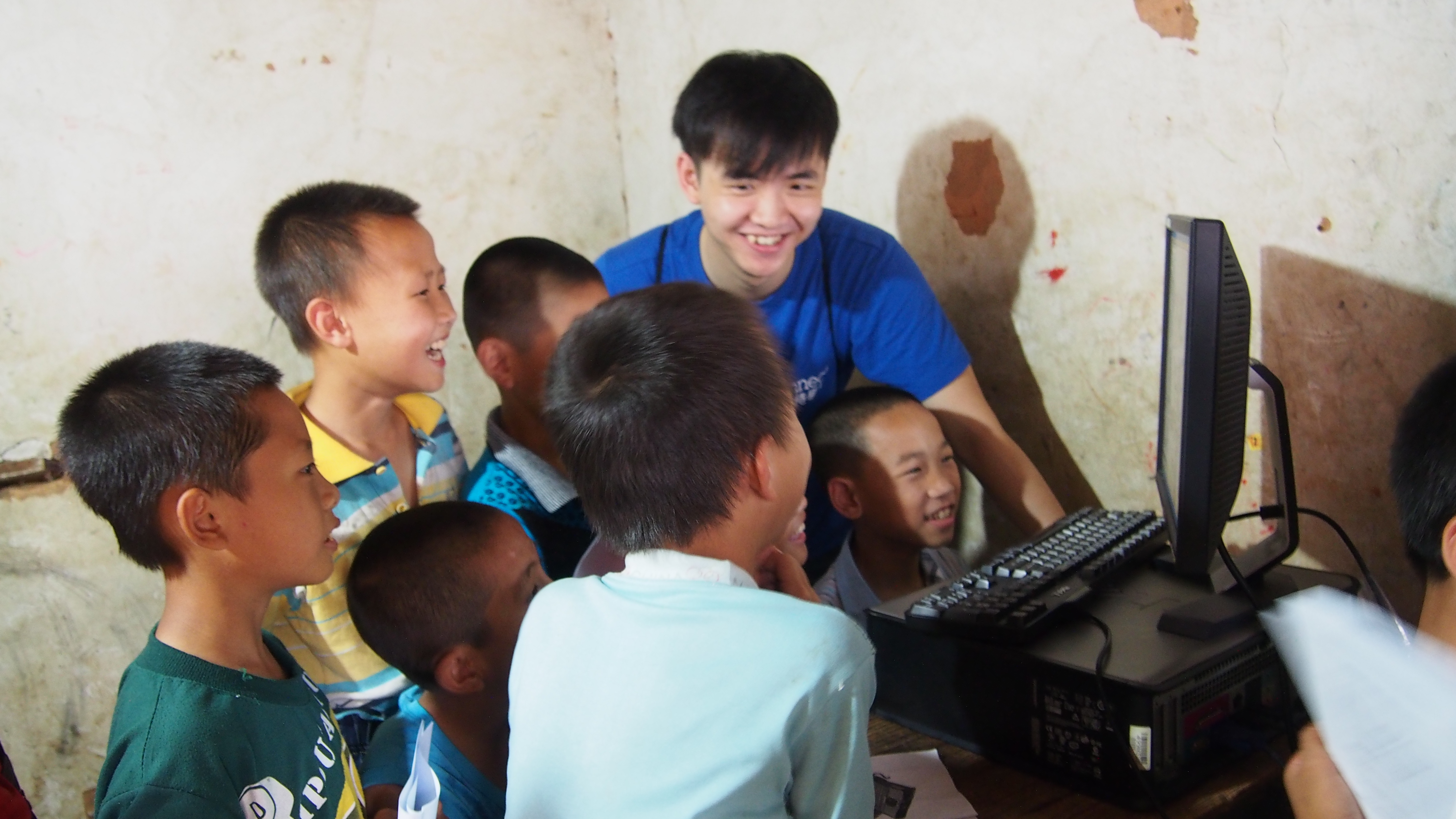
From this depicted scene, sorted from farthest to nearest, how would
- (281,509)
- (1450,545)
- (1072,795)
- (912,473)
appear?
1. (912,473)
2. (281,509)
3. (1072,795)
4. (1450,545)

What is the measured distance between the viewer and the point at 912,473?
5.42ft

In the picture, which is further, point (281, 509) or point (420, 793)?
point (281, 509)

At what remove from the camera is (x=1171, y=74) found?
1.46 m

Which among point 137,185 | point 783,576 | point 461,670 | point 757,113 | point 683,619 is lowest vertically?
point 461,670

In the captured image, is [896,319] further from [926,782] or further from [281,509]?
[281,509]

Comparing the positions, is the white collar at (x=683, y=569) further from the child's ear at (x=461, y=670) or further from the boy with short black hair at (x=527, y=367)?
the boy with short black hair at (x=527, y=367)

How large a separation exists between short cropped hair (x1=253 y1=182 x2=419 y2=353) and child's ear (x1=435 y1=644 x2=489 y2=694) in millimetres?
581

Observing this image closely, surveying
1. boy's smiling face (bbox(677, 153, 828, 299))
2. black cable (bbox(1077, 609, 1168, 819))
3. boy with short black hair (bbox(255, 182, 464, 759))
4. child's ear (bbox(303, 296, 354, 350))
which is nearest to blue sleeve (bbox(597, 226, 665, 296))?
boy's smiling face (bbox(677, 153, 828, 299))

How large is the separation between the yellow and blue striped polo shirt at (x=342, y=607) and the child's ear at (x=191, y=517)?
1.02ft

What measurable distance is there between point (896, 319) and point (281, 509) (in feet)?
3.29

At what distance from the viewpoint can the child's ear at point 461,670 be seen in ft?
4.37

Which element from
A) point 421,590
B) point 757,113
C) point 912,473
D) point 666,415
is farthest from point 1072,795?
point 757,113

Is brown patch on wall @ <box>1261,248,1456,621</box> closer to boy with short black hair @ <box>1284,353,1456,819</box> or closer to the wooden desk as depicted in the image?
boy with short black hair @ <box>1284,353,1456,819</box>

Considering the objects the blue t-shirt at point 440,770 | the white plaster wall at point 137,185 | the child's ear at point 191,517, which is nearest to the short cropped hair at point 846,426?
the blue t-shirt at point 440,770
